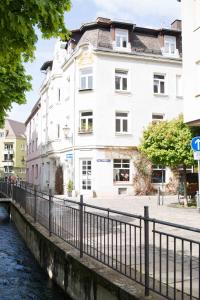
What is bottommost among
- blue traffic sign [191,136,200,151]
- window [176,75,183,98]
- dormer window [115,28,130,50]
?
blue traffic sign [191,136,200,151]

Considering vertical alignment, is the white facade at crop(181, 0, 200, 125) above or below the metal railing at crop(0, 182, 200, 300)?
above

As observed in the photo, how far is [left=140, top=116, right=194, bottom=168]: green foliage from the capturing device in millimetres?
17172

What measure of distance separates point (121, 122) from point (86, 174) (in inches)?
183

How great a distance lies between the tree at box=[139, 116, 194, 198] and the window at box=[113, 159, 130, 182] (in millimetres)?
9824

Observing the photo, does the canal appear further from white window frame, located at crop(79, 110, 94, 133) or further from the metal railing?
white window frame, located at crop(79, 110, 94, 133)

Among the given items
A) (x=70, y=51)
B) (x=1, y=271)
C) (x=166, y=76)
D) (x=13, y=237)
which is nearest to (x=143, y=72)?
(x=166, y=76)

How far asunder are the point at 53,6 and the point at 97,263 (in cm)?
395

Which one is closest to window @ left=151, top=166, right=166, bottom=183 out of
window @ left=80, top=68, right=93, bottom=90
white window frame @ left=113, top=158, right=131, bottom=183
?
white window frame @ left=113, top=158, right=131, bottom=183

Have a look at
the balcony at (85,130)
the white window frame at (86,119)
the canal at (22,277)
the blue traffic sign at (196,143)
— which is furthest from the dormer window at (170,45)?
the canal at (22,277)

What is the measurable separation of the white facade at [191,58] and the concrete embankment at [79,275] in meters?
9.57

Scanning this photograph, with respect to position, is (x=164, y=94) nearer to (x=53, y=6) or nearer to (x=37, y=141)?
(x=37, y=141)

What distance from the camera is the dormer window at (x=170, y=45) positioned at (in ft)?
101

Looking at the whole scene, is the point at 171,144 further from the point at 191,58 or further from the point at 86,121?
the point at 86,121

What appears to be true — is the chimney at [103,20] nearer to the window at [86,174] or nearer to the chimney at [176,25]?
the chimney at [176,25]
